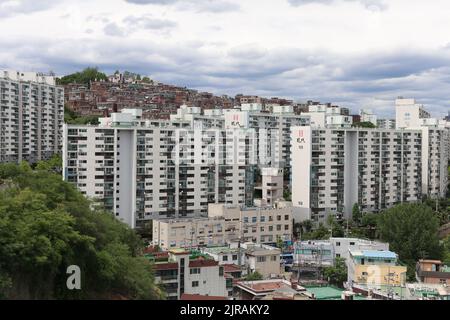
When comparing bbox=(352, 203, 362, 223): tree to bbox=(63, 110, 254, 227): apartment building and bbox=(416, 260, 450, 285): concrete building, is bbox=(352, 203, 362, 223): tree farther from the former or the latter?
bbox=(416, 260, 450, 285): concrete building

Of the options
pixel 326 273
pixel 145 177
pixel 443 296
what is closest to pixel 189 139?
pixel 145 177

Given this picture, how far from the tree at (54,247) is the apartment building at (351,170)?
21.7 feet

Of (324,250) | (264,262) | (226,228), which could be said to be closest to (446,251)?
(324,250)

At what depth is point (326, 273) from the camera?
7.36 meters

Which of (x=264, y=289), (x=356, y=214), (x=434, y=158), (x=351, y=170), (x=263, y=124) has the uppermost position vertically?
(x=263, y=124)

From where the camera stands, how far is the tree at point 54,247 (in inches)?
128

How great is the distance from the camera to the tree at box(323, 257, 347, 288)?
7156 mm

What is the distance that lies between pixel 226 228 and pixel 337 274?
2.38m

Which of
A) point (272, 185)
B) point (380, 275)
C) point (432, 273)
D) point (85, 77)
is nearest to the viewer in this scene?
point (380, 275)

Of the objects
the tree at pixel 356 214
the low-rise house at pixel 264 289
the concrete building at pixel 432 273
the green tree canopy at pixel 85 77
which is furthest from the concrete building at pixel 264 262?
the green tree canopy at pixel 85 77

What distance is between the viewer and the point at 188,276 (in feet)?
19.3

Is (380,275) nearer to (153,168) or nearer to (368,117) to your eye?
(153,168)

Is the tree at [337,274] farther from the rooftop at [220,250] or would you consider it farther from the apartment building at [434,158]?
the apartment building at [434,158]

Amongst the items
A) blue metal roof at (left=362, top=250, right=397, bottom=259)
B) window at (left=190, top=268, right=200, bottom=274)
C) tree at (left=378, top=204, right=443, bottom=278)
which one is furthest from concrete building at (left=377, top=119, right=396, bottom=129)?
window at (left=190, top=268, right=200, bottom=274)
